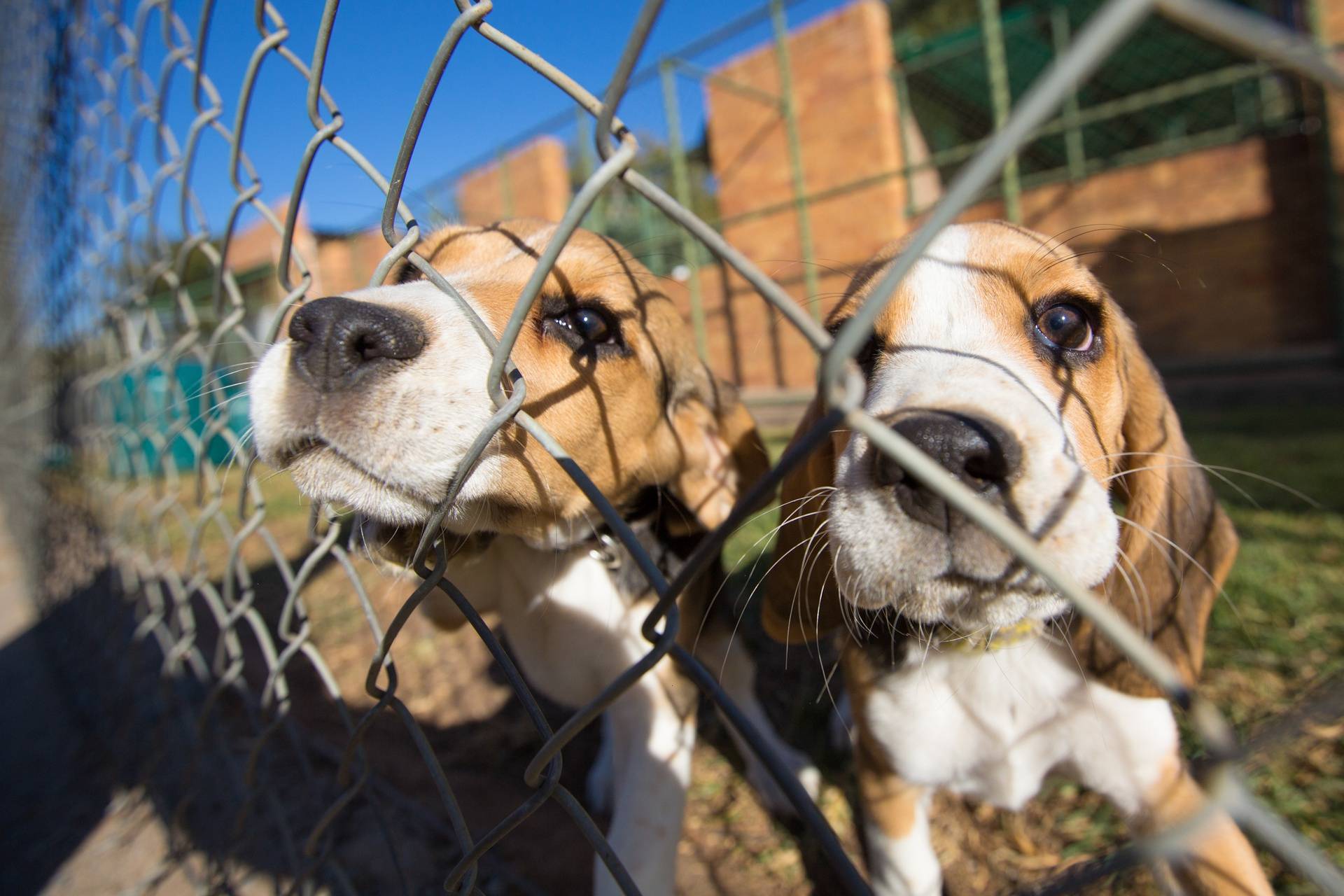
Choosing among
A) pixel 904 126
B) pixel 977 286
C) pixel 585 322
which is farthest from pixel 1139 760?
pixel 904 126

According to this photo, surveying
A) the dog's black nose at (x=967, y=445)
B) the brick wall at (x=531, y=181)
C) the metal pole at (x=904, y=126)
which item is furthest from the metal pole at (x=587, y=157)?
the dog's black nose at (x=967, y=445)

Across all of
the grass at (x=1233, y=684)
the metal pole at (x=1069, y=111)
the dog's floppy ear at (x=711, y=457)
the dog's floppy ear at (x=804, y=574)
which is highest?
the metal pole at (x=1069, y=111)

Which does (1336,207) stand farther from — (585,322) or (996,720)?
(585,322)

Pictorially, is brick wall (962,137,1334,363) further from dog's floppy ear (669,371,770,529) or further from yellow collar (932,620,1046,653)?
yellow collar (932,620,1046,653)

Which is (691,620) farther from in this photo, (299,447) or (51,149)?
(51,149)

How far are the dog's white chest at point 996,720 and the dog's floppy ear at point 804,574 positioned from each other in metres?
0.23

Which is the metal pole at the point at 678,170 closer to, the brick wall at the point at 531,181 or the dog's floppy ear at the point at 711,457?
the brick wall at the point at 531,181

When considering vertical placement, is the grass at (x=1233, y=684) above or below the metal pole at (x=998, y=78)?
below

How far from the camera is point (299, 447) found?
1.35 metres

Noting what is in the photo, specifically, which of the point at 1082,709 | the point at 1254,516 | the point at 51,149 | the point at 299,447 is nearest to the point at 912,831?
the point at 1082,709

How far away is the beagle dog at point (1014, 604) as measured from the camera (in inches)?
51.3

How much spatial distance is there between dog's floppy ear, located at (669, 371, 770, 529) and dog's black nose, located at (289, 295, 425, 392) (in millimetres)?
1001

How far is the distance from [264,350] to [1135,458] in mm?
1982

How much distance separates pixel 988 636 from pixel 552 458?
1.00m
